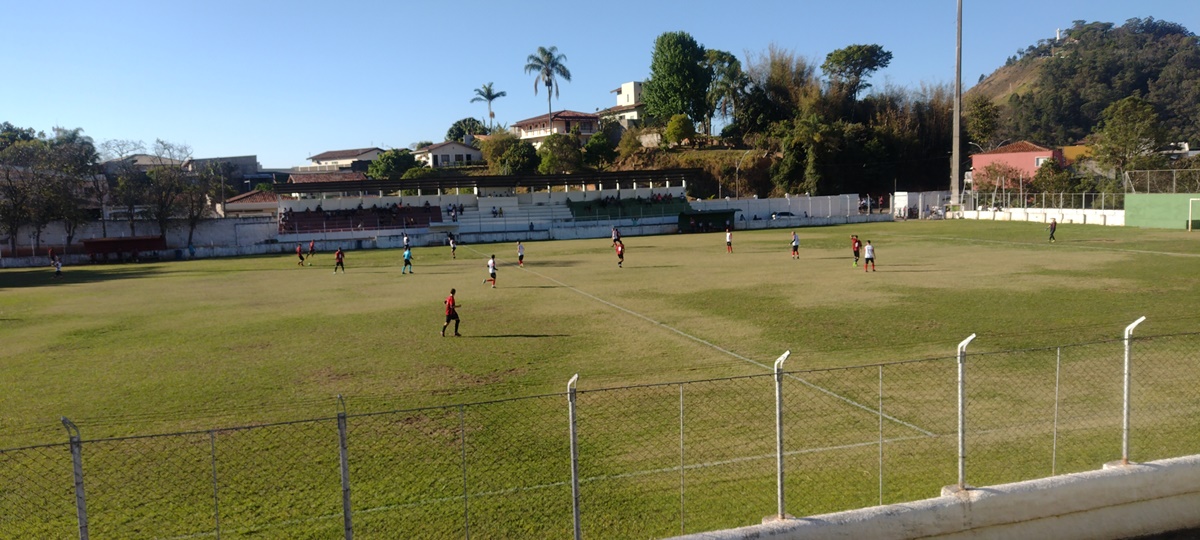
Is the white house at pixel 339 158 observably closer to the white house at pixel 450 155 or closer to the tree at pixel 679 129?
the white house at pixel 450 155

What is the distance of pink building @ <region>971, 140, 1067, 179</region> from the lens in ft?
266

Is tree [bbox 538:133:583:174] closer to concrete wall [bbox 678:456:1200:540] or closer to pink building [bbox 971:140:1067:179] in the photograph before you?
pink building [bbox 971:140:1067:179]

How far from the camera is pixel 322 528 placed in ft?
26.3

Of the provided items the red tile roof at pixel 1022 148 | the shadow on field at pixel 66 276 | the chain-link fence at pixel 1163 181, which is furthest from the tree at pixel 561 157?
the chain-link fence at pixel 1163 181

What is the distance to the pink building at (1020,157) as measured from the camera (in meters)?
81.2

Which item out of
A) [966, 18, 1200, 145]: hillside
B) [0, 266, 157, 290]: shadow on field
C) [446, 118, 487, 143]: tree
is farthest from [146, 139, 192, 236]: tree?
[966, 18, 1200, 145]: hillside

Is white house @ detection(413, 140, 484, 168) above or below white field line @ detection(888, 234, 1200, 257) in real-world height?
above

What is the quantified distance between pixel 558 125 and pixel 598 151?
2932cm

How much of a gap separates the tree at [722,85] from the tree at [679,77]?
31.7 inches

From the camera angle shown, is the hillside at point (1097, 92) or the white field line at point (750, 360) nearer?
the white field line at point (750, 360)

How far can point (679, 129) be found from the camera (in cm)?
9244

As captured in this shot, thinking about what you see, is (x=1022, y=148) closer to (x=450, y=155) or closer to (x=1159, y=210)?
(x=1159, y=210)

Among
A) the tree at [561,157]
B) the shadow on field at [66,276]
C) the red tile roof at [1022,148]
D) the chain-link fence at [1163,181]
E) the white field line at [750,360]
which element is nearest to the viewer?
the white field line at [750,360]

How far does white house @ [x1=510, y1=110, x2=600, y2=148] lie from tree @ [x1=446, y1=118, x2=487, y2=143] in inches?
353
